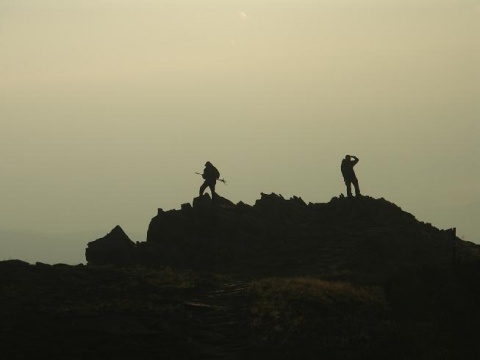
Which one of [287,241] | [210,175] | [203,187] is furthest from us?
[203,187]

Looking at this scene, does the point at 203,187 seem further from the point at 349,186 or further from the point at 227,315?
the point at 227,315

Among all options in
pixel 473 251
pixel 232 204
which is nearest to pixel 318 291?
pixel 473 251

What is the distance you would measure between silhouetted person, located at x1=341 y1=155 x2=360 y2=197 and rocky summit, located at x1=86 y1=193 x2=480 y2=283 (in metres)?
1.13

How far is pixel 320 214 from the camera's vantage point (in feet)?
189

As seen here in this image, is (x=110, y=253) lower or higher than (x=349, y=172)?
lower

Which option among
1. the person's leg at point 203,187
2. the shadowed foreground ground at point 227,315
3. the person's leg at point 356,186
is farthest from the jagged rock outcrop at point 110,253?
the person's leg at point 356,186

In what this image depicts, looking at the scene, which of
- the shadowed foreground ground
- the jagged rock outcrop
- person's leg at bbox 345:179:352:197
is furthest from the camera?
person's leg at bbox 345:179:352:197

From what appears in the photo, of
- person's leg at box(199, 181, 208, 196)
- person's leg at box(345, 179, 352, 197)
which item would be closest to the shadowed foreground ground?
person's leg at box(199, 181, 208, 196)

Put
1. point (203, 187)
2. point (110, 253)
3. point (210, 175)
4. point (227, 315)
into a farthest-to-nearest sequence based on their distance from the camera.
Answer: point (203, 187) < point (210, 175) < point (110, 253) < point (227, 315)

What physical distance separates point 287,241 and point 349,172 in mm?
6980

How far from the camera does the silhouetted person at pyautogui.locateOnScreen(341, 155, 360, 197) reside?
56.5 metres

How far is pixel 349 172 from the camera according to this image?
5647cm

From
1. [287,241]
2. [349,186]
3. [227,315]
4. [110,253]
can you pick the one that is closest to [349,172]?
[349,186]

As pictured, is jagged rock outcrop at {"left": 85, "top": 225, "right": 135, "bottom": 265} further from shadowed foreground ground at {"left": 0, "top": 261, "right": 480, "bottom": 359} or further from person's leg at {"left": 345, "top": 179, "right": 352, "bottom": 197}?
person's leg at {"left": 345, "top": 179, "right": 352, "bottom": 197}
